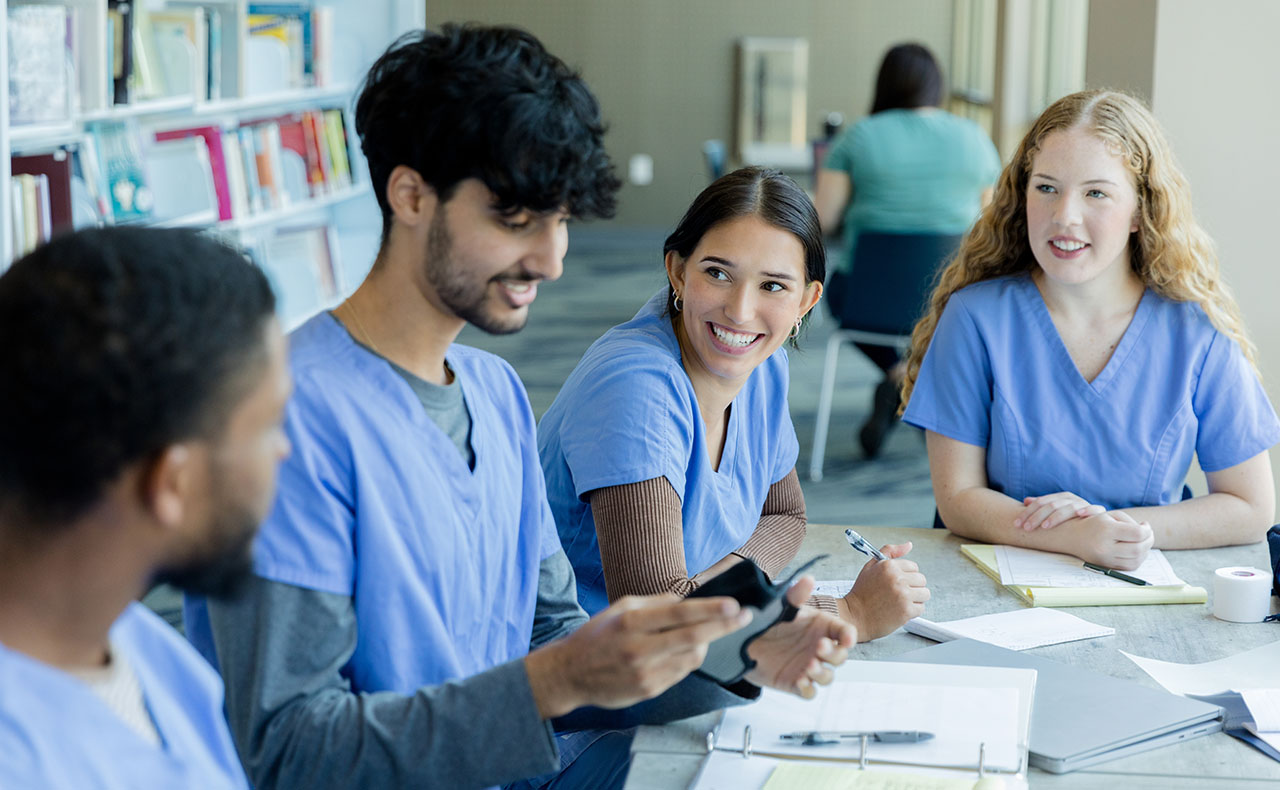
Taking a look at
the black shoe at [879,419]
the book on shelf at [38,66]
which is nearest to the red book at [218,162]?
the book on shelf at [38,66]

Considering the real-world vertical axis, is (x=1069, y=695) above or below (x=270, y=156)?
below

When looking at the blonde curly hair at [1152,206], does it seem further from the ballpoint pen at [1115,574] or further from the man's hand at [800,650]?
the man's hand at [800,650]

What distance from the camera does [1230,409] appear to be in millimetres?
2029

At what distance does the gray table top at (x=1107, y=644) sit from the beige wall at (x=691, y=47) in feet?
27.1

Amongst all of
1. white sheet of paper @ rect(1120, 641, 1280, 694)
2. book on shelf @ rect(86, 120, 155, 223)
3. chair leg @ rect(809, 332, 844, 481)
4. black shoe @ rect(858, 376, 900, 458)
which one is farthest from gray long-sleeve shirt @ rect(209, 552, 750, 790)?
black shoe @ rect(858, 376, 900, 458)

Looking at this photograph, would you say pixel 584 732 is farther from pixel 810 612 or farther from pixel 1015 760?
pixel 1015 760

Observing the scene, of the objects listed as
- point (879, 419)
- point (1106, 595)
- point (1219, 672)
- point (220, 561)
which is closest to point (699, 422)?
point (1106, 595)

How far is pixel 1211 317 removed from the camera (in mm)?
2043

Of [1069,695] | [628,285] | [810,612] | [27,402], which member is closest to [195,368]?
[27,402]

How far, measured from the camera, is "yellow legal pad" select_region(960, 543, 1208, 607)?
169 cm

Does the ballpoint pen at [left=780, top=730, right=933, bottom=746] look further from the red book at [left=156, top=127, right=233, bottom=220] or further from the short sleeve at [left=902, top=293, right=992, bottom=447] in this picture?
the red book at [left=156, top=127, right=233, bottom=220]

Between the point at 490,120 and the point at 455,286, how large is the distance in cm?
15

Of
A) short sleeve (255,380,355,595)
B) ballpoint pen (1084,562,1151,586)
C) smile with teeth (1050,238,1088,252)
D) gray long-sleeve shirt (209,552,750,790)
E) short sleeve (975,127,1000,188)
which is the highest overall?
short sleeve (975,127,1000,188)

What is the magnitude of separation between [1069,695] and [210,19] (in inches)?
143
